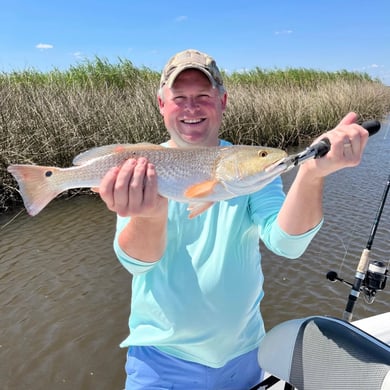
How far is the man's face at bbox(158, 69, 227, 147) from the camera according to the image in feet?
6.56

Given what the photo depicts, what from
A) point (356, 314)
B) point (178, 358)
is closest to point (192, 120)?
point (178, 358)

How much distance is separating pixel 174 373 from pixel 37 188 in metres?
1.07

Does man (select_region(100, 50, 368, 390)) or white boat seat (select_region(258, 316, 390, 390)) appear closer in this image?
white boat seat (select_region(258, 316, 390, 390))

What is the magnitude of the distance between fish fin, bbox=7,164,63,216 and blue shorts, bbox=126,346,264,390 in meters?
0.84

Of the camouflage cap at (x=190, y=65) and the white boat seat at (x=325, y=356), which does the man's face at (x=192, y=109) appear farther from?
the white boat seat at (x=325, y=356)

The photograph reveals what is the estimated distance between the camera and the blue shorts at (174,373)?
184 cm

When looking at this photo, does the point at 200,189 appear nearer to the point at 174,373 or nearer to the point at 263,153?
the point at 263,153

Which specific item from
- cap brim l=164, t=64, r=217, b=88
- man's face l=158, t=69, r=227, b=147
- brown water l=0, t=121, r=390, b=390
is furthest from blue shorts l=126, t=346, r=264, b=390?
brown water l=0, t=121, r=390, b=390

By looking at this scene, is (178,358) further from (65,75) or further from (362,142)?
(65,75)

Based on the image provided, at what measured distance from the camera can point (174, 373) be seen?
1842 millimetres

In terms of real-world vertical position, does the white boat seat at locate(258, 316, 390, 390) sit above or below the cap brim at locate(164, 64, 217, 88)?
below

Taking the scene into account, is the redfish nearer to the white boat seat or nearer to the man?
the man

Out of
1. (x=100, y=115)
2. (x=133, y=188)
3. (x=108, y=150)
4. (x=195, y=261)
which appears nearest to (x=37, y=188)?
(x=108, y=150)

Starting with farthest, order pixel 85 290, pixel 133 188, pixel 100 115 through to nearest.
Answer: pixel 100 115 < pixel 85 290 < pixel 133 188
